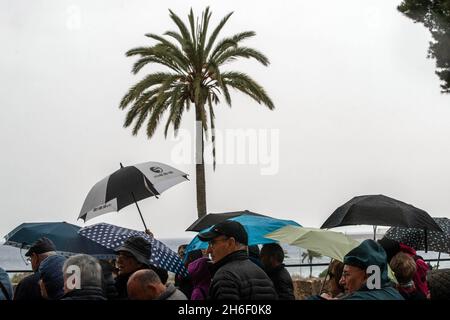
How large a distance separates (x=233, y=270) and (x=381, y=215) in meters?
4.06

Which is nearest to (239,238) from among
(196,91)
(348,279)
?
(348,279)

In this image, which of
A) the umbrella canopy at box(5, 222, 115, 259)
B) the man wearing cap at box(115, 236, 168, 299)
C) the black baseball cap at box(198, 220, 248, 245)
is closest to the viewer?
the black baseball cap at box(198, 220, 248, 245)

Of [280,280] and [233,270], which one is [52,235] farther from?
[233,270]

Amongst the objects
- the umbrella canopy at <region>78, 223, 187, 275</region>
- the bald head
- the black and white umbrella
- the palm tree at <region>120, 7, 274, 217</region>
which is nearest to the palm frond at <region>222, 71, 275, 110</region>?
the palm tree at <region>120, 7, 274, 217</region>

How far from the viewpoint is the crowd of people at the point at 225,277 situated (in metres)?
4.34

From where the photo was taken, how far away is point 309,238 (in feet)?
22.7

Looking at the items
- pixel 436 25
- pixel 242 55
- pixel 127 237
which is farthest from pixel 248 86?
pixel 127 237

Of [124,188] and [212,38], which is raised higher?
[212,38]

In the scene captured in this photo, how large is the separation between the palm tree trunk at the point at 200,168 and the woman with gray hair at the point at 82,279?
21684 millimetres

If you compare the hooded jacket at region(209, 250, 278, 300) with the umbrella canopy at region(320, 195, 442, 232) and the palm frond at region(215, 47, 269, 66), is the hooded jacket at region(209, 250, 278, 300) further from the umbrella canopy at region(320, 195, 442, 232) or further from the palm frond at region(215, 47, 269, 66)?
the palm frond at region(215, 47, 269, 66)

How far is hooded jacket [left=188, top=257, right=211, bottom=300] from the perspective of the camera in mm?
5711

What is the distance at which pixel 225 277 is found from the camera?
4828 mm

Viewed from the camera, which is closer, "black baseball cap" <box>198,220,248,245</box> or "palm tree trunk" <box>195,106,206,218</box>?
"black baseball cap" <box>198,220,248,245</box>
